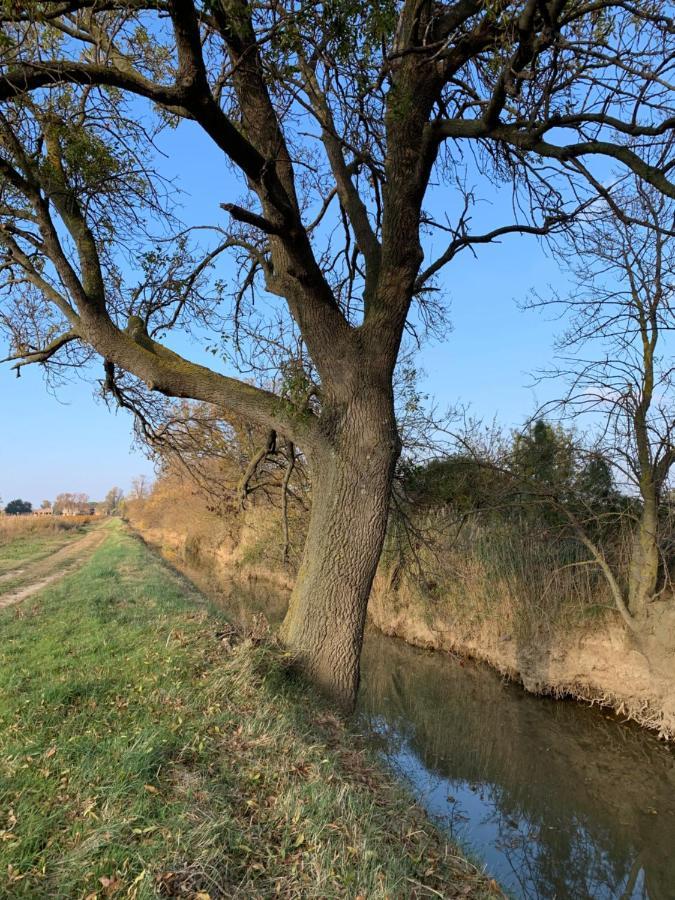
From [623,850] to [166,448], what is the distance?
292 inches

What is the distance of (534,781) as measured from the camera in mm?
7184

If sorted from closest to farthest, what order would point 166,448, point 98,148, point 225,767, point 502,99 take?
point 225,767
point 502,99
point 98,148
point 166,448

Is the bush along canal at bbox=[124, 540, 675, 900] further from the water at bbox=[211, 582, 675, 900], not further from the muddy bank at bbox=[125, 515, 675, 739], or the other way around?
the muddy bank at bbox=[125, 515, 675, 739]

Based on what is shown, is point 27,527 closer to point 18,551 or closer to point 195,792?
point 18,551

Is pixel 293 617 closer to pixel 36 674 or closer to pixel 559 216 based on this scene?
pixel 36 674

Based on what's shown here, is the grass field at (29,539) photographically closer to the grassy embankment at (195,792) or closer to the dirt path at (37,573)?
the dirt path at (37,573)

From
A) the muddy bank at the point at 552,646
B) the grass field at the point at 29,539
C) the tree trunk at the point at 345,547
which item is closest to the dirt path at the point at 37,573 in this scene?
the grass field at the point at 29,539

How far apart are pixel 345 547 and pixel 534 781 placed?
4.38 m

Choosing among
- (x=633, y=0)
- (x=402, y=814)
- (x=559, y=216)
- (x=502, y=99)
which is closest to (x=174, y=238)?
(x=502, y=99)

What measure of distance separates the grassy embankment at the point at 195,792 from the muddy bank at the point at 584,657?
4838mm

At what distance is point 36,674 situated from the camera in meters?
5.34

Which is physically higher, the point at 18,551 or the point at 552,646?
the point at 18,551

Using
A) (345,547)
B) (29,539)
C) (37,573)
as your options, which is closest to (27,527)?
(29,539)

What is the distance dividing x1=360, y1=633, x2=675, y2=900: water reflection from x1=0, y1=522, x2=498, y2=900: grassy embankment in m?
2.24
